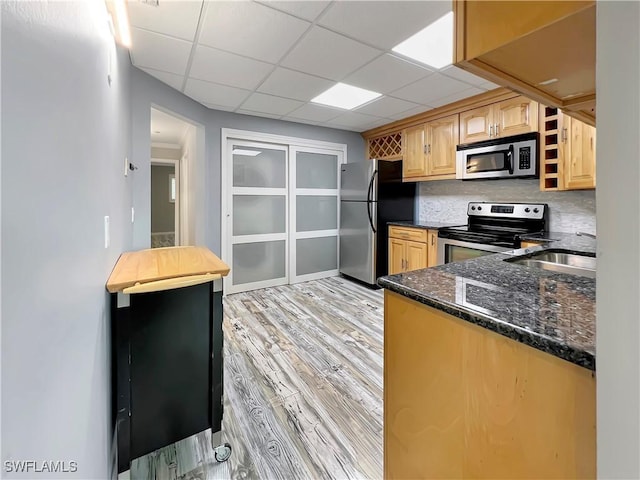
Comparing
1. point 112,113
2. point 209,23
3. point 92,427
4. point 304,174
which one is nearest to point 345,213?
point 304,174

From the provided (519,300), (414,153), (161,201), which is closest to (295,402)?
(519,300)

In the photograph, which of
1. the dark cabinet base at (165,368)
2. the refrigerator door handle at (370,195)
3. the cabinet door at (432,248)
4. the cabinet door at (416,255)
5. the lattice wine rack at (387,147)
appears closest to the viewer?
the dark cabinet base at (165,368)

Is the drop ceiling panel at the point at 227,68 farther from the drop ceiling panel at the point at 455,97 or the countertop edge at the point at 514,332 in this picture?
the countertop edge at the point at 514,332

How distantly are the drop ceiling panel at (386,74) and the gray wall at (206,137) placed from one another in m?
1.58

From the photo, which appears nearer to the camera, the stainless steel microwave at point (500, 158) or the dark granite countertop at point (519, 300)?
the dark granite countertop at point (519, 300)

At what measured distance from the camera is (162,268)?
1365mm

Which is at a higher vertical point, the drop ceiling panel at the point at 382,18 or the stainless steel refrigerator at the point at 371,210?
the drop ceiling panel at the point at 382,18

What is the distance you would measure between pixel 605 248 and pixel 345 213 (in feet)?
13.7

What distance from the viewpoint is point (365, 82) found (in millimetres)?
2830

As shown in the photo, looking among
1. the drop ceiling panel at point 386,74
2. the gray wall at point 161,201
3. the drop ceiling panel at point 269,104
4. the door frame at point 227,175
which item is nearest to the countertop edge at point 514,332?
the drop ceiling panel at point 386,74

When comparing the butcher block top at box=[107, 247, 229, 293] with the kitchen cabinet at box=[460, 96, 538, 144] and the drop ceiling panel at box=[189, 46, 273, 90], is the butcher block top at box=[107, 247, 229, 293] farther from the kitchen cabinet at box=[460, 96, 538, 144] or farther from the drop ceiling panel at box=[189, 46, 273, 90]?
the kitchen cabinet at box=[460, 96, 538, 144]

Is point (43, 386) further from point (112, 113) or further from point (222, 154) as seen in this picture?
→ point (222, 154)

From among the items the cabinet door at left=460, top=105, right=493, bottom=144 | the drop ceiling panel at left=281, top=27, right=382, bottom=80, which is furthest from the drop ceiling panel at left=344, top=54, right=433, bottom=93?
the cabinet door at left=460, top=105, right=493, bottom=144

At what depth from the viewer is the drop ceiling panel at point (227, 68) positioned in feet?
7.61
